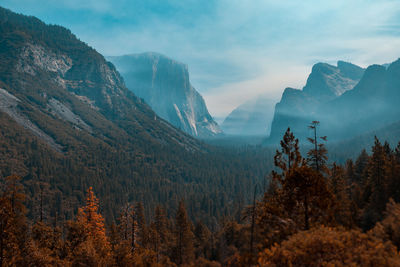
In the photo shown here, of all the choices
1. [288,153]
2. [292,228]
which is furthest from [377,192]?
[292,228]

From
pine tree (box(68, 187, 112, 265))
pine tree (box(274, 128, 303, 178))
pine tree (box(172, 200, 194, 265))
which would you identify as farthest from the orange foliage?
pine tree (box(172, 200, 194, 265))

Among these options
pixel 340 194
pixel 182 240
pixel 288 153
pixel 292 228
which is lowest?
pixel 182 240

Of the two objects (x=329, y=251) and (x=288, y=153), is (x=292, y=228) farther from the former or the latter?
(x=288, y=153)

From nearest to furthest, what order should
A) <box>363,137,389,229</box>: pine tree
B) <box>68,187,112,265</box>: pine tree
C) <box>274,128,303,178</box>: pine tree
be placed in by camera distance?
<box>274,128,303,178</box>: pine tree, <box>68,187,112,265</box>: pine tree, <box>363,137,389,229</box>: pine tree

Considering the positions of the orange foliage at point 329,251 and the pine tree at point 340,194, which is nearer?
the orange foliage at point 329,251

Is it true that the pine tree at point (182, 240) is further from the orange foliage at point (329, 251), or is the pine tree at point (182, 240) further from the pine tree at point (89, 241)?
the orange foliage at point (329, 251)

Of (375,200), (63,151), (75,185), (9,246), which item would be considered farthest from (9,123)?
(375,200)

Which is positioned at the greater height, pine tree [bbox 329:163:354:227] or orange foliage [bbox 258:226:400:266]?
orange foliage [bbox 258:226:400:266]

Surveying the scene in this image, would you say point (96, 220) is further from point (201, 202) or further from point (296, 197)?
point (201, 202)

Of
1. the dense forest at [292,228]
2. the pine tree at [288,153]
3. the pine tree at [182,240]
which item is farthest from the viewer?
the pine tree at [182,240]

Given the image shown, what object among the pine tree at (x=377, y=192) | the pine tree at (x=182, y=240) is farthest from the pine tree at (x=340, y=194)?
the pine tree at (x=182, y=240)

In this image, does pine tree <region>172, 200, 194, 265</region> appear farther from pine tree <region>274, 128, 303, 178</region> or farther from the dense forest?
pine tree <region>274, 128, 303, 178</region>

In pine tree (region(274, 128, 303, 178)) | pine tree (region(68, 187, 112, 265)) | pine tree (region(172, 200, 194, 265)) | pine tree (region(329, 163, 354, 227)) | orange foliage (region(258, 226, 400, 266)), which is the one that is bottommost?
pine tree (region(172, 200, 194, 265))

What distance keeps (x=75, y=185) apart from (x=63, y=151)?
68.3m
